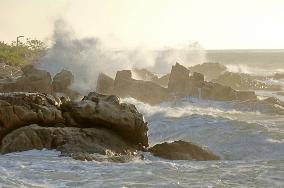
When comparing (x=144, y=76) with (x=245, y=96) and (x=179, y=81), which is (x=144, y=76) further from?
(x=245, y=96)

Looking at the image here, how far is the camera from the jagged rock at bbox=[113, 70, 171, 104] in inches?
1366

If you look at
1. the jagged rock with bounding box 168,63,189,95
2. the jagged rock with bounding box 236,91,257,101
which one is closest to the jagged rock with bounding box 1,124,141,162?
the jagged rock with bounding box 236,91,257,101

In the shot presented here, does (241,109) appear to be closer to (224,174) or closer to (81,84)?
(81,84)

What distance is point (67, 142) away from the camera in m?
15.1

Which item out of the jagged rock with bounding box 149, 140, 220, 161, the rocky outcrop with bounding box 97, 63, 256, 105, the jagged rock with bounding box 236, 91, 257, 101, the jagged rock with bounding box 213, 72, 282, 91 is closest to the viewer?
the jagged rock with bounding box 149, 140, 220, 161

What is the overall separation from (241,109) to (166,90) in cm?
640

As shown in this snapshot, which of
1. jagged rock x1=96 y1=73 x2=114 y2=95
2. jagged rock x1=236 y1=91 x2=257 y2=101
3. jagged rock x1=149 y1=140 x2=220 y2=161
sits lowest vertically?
jagged rock x1=149 y1=140 x2=220 y2=161

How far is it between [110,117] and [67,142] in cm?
178

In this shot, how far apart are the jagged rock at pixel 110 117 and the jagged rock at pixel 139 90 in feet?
57.0

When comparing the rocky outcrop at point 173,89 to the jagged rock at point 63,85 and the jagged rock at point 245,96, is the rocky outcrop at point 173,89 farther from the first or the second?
the jagged rock at point 63,85

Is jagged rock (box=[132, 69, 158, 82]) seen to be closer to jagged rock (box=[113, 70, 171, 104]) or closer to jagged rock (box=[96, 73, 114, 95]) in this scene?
jagged rock (box=[96, 73, 114, 95])

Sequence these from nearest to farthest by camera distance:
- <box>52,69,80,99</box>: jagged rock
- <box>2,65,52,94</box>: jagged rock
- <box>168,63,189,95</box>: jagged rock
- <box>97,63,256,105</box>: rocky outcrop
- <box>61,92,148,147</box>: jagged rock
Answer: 1. <box>61,92,148,147</box>: jagged rock
2. <box>2,65,52,94</box>: jagged rock
3. <box>52,69,80,99</box>: jagged rock
4. <box>97,63,256,105</box>: rocky outcrop
5. <box>168,63,189,95</box>: jagged rock

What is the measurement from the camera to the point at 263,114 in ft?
94.2

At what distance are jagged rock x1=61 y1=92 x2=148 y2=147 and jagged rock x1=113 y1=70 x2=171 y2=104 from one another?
1738 centimetres
